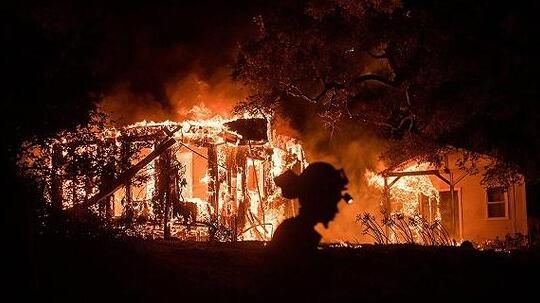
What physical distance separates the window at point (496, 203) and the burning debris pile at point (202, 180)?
6.84m

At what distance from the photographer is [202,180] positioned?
1725 centimetres

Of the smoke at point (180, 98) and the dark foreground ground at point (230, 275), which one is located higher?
the smoke at point (180, 98)

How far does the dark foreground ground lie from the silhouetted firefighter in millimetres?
384

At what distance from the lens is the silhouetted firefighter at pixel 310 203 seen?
12.4 feet

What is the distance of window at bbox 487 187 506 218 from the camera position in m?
21.1

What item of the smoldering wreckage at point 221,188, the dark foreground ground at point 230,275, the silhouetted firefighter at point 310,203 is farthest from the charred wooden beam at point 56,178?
the silhouetted firefighter at point 310,203

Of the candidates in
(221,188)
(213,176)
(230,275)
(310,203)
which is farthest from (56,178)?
(221,188)

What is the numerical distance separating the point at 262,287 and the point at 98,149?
598 cm

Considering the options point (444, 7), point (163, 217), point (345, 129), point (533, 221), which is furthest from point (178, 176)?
point (345, 129)

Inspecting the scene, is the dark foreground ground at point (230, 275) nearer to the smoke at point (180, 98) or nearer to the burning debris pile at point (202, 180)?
the burning debris pile at point (202, 180)

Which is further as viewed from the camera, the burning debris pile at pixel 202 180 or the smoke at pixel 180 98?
the smoke at pixel 180 98

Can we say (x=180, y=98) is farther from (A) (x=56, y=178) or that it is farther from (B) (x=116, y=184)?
(A) (x=56, y=178)

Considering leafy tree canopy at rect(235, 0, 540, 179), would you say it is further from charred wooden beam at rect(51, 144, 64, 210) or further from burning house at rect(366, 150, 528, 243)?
charred wooden beam at rect(51, 144, 64, 210)

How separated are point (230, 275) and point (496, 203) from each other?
51.6 feet
